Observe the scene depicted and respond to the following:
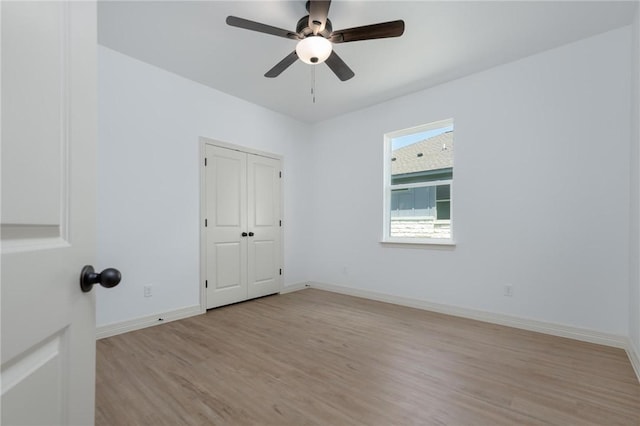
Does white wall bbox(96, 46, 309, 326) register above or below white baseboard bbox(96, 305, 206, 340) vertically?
above

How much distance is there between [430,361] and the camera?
8.01ft

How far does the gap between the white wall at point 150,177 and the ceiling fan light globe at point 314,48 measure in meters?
1.95

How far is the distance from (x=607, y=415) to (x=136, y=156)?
439 centimetres

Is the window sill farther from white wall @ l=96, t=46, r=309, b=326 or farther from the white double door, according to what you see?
white wall @ l=96, t=46, r=309, b=326

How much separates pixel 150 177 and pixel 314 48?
7.56 ft

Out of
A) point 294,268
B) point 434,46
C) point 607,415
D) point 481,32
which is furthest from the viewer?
point 294,268

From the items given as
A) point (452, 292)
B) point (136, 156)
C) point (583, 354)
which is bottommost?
point (583, 354)

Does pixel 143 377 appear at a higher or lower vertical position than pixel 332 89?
lower

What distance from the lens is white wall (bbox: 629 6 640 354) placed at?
2.38 meters

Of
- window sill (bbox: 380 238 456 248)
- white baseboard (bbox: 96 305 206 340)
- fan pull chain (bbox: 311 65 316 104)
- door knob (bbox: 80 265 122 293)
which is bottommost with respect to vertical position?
white baseboard (bbox: 96 305 206 340)

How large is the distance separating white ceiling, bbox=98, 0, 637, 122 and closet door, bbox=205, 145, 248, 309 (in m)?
1.03

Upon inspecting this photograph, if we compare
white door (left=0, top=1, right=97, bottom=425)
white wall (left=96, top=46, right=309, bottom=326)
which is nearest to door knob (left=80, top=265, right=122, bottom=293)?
white door (left=0, top=1, right=97, bottom=425)

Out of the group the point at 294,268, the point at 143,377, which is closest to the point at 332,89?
the point at 294,268

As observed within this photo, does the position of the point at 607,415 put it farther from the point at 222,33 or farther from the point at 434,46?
the point at 222,33
